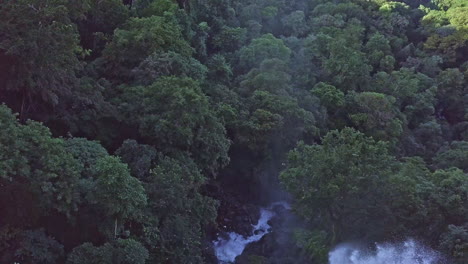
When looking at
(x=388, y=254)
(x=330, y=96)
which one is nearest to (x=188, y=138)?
(x=388, y=254)

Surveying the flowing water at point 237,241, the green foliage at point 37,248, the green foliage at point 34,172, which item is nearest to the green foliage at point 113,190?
the green foliage at point 34,172

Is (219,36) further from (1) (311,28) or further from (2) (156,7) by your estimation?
(1) (311,28)

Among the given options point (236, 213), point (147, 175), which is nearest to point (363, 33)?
point (236, 213)

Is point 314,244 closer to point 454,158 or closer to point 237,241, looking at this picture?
point 237,241

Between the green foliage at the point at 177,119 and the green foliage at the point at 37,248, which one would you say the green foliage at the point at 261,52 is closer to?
the green foliage at the point at 177,119

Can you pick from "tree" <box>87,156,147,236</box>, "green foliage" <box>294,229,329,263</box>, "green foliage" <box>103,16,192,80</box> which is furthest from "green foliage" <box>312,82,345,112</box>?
"tree" <box>87,156,147,236</box>
